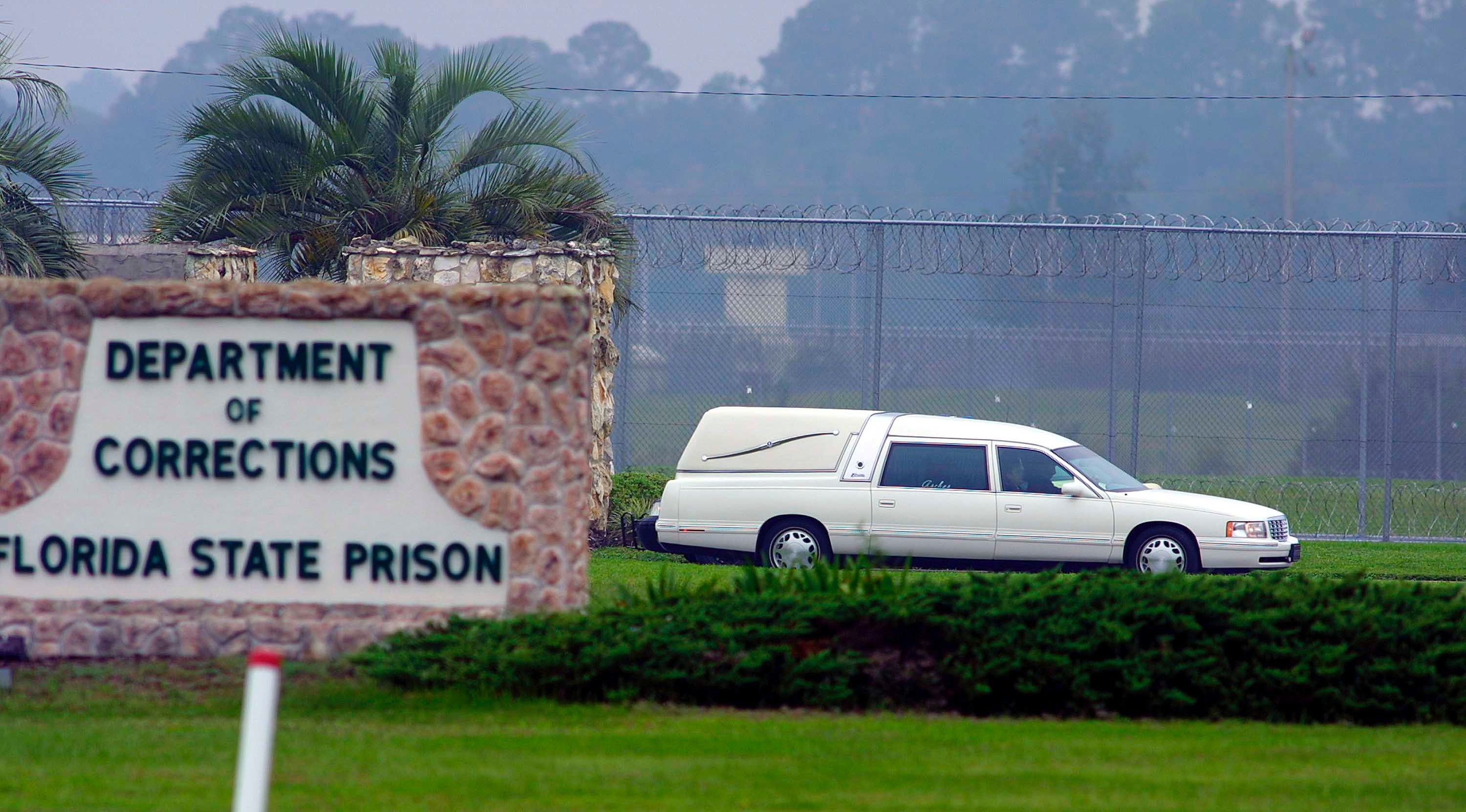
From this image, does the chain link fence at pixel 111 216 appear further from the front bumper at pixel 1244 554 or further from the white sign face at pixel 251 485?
the front bumper at pixel 1244 554

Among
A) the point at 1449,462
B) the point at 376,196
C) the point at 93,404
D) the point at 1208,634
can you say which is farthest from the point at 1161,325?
the point at 93,404

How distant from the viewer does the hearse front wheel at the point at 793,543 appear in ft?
44.4

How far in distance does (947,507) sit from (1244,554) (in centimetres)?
243

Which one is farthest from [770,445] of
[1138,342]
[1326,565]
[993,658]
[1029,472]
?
[993,658]

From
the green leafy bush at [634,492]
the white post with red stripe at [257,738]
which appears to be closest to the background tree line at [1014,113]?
the green leafy bush at [634,492]

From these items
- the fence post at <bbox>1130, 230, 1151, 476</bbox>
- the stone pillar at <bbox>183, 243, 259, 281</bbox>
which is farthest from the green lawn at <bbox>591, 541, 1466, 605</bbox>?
the stone pillar at <bbox>183, 243, 259, 281</bbox>

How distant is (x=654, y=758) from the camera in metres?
6.37

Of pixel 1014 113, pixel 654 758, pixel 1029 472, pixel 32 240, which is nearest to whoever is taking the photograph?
pixel 654 758

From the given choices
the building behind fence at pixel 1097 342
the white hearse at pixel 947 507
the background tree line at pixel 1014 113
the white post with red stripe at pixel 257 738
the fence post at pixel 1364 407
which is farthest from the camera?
the background tree line at pixel 1014 113

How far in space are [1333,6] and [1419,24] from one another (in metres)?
4.23

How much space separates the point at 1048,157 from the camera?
56.3 metres

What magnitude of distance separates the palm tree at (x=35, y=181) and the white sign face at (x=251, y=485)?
518 cm

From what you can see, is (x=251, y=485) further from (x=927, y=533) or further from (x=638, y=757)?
(x=927, y=533)

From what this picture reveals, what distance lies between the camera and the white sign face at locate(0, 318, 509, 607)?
8367mm
